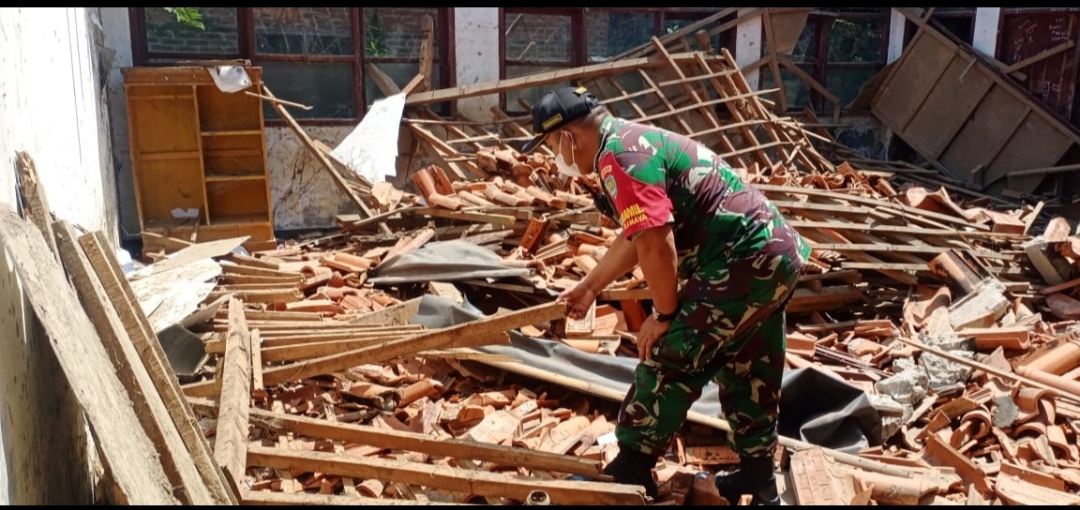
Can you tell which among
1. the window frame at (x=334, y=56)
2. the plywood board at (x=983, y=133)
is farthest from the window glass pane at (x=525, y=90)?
the plywood board at (x=983, y=133)

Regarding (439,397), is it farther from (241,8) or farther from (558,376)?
(241,8)

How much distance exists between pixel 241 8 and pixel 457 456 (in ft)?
25.0

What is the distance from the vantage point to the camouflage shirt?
311cm

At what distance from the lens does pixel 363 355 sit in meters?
3.96

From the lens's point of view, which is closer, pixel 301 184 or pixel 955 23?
pixel 301 184

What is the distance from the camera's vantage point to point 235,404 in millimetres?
3438

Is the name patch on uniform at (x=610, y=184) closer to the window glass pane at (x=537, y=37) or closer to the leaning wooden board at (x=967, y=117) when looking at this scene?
the window glass pane at (x=537, y=37)

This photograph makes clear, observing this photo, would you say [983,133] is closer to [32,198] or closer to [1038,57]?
[1038,57]

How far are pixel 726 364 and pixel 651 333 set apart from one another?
431 mm

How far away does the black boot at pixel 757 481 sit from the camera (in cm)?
354

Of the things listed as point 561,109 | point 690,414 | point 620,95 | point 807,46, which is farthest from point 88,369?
point 807,46

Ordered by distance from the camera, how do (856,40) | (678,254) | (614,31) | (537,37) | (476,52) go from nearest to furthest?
(678,254) < (476,52) < (537,37) < (614,31) < (856,40)

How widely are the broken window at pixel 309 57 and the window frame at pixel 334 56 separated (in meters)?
0.02

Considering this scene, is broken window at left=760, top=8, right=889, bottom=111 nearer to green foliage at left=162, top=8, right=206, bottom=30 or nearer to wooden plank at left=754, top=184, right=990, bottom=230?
wooden plank at left=754, top=184, right=990, bottom=230
